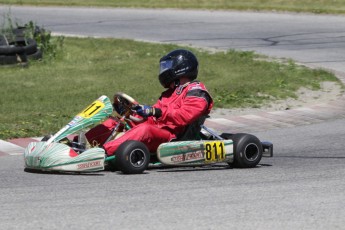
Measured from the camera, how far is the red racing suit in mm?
7402

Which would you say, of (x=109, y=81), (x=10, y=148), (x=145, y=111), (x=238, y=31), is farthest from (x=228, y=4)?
(x=145, y=111)

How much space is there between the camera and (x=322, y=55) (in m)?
15.5

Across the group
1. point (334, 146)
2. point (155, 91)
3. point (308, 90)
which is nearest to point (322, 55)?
point (308, 90)

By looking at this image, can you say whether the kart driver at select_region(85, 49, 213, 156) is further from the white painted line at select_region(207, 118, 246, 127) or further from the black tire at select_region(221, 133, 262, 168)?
the white painted line at select_region(207, 118, 246, 127)

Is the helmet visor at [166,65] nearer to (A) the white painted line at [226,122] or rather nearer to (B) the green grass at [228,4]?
(A) the white painted line at [226,122]

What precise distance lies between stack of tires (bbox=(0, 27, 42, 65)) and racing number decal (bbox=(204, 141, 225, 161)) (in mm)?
6710

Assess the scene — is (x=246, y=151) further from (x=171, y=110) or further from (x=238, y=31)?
(x=238, y=31)

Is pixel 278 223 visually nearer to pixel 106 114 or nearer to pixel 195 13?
pixel 106 114

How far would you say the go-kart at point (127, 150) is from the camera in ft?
23.4

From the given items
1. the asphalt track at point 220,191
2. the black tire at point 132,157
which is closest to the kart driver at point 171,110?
the black tire at point 132,157

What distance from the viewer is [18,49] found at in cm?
1377

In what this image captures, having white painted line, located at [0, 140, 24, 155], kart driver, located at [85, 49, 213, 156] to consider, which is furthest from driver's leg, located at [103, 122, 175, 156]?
white painted line, located at [0, 140, 24, 155]

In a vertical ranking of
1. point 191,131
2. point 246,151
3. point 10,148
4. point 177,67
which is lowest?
point 10,148

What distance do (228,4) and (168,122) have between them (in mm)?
16565
